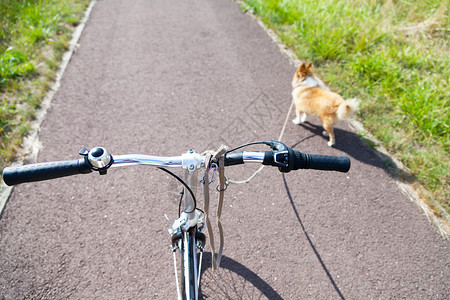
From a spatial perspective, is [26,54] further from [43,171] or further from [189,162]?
[189,162]

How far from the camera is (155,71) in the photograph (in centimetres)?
515

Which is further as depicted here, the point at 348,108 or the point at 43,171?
the point at 348,108

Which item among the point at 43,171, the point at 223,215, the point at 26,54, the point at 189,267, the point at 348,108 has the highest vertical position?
the point at 43,171

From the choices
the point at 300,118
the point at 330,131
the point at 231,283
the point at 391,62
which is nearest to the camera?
the point at 231,283

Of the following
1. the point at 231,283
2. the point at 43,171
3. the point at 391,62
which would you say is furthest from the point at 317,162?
the point at 391,62

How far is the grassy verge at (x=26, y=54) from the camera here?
385cm

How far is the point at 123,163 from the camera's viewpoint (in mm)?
1362

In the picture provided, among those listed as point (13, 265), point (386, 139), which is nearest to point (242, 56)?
point (386, 139)

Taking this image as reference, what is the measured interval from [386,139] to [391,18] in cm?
394

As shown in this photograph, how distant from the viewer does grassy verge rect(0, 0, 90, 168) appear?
385 centimetres

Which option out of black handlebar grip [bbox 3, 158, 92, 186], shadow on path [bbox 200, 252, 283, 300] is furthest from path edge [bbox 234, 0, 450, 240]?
black handlebar grip [bbox 3, 158, 92, 186]

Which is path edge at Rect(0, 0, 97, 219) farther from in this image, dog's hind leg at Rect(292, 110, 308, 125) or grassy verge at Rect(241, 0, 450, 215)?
grassy verge at Rect(241, 0, 450, 215)

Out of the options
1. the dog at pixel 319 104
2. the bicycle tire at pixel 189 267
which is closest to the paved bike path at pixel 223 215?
the dog at pixel 319 104

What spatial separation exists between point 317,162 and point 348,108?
2379 mm
